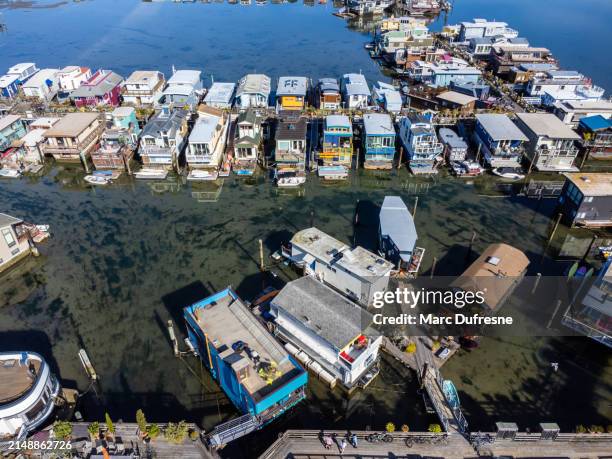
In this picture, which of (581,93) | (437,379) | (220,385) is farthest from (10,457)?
(581,93)

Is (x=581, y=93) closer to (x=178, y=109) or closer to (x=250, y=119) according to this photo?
(x=250, y=119)

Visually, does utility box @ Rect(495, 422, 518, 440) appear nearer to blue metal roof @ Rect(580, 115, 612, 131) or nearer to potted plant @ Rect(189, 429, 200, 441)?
potted plant @ Rect(189, 429, 200, 441)

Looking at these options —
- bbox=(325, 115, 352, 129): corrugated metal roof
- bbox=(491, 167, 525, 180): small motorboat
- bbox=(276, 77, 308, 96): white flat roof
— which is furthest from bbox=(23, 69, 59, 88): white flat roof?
bbox=(491, 167, 525, 180): small motorboat

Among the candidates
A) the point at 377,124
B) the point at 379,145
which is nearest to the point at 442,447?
the point at 379,145

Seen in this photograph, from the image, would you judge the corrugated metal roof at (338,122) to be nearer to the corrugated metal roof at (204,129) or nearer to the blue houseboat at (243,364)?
the corrugated metal roof at (204,129)

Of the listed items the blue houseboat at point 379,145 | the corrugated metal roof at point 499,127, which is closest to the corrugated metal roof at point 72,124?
the blue houseboat at point 379,145
